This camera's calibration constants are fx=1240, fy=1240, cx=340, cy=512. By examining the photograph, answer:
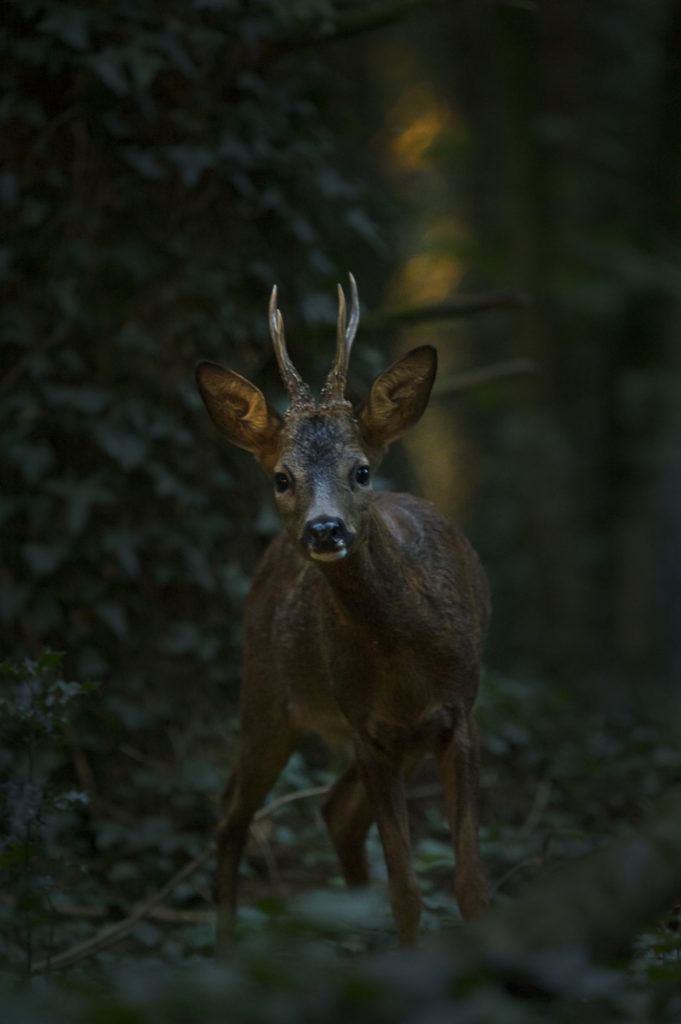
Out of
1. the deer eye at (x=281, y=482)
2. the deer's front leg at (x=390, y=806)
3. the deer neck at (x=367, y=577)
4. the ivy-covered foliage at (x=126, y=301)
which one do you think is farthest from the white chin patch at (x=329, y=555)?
the ivy-covered foliage at (x=126, y=301)

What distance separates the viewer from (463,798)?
4.09 meters

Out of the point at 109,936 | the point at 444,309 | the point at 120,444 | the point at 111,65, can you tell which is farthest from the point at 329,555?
the point at 111,65

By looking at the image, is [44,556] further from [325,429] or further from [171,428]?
[325,429]

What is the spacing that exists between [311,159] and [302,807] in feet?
10.9

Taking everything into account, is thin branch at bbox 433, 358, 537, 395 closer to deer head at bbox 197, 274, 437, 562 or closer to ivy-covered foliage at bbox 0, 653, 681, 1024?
ivy-covered foliage at bbox 0, 653, 681, 1024

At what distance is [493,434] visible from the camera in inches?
543

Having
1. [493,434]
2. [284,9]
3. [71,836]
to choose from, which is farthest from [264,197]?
[493,434]

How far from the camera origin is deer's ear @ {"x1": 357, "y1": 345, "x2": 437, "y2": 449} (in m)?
4.26

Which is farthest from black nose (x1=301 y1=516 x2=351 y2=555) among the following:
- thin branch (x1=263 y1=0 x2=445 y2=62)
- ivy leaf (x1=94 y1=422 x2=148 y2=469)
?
thin branch (x1=263 y1=0 x2=445 y2=62)

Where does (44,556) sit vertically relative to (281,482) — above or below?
below

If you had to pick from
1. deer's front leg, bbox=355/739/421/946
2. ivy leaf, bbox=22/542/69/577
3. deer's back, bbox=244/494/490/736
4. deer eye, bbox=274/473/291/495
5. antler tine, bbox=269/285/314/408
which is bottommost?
ivy leaf, bbox=22/542/69/577

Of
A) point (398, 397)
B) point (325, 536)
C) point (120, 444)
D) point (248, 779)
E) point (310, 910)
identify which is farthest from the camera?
point (120, 444)

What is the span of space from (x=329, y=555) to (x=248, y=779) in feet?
5.44

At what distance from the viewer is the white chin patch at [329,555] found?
3689mm
